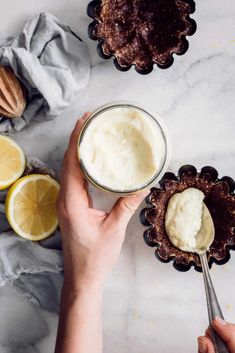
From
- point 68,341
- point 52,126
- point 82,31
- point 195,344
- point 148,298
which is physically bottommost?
point 195,344

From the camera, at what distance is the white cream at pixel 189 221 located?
1141 millimetres

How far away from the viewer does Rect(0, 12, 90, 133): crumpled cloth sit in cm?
116

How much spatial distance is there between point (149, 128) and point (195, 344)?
0.53 metres

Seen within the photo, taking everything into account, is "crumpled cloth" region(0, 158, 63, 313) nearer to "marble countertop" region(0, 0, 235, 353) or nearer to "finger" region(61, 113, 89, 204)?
"marble countertop" region(0, 0, 235, 353)

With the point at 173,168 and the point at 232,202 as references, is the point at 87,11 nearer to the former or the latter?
the point at 173,168

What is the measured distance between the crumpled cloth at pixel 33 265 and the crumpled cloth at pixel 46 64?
122 millimetres

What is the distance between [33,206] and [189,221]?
0.34m

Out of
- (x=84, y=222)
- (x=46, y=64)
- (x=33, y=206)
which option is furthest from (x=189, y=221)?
(x=46, y=64)

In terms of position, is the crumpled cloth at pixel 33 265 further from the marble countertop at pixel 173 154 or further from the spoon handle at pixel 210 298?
the spoon handle at pixel 210 298

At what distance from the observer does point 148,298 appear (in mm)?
1224

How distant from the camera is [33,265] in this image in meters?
1.17

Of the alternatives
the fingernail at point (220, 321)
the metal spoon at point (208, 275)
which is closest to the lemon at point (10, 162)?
the metal spoon at point (208, 275)

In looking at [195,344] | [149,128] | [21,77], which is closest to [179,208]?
[149,128]

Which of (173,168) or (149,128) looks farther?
(173,168)
